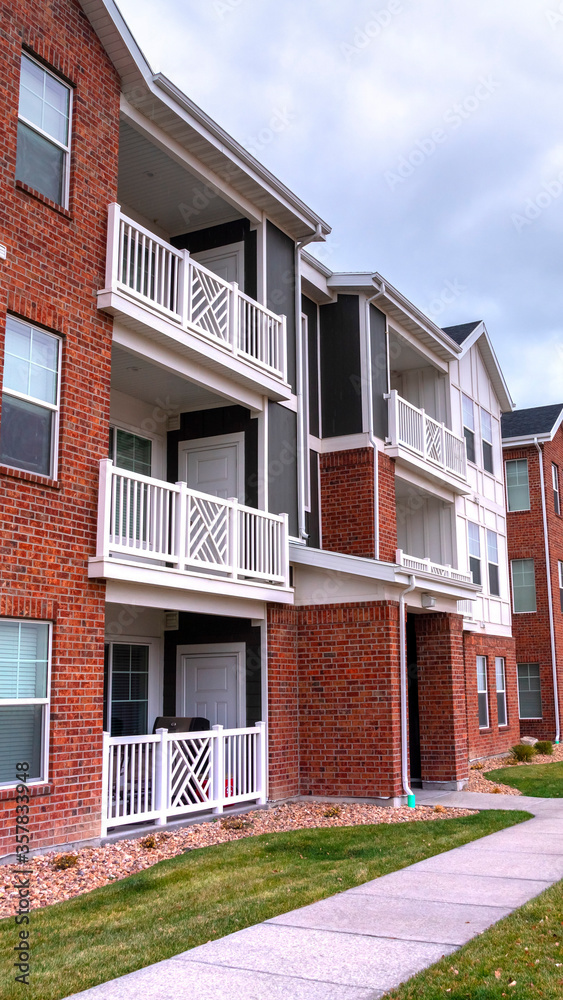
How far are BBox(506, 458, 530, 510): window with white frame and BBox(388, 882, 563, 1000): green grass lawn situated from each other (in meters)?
24.3

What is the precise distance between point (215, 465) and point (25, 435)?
198 inches

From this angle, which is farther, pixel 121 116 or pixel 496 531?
pixel 496 531

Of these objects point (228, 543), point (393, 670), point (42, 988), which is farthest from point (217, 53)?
point (42, 988)

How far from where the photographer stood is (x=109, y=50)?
11.4m

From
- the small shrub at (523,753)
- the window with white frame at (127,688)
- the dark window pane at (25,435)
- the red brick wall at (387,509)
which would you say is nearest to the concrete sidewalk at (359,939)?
the dark window pane at (25,435)

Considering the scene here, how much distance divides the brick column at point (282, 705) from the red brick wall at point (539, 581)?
54.6 ft

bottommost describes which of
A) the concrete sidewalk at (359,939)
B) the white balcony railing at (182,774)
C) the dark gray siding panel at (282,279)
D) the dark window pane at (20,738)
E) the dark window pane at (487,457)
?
the concrete sidewalk at (359,939)

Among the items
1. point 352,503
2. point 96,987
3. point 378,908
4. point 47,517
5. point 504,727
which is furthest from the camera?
point 504,727

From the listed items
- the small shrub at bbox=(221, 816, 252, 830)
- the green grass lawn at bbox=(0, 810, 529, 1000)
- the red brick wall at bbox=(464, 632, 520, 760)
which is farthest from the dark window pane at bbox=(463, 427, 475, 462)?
the small shrub at bbox=(221, 816, 252, 830)

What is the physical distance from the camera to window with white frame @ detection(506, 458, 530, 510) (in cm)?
2992

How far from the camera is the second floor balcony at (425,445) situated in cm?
1777

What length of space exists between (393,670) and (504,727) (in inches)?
425

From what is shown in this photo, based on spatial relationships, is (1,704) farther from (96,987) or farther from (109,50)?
(109,50)

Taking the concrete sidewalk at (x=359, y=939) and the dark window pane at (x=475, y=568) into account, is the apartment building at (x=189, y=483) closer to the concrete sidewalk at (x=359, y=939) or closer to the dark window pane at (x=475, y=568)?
the dark window pane at (x=475, y=568)
